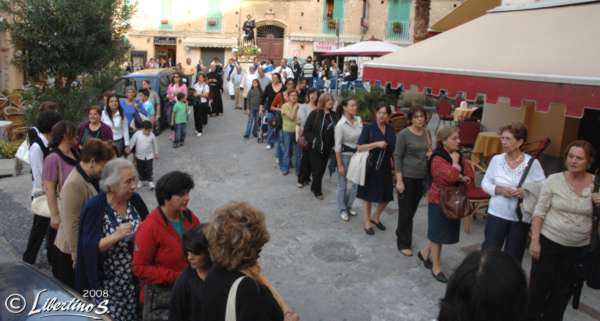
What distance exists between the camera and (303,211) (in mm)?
7547

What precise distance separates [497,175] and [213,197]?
16.0 ft

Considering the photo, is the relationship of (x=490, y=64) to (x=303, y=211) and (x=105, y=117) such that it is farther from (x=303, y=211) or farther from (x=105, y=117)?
(x=105, y=117)

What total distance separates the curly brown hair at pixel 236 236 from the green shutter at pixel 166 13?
35015 mm

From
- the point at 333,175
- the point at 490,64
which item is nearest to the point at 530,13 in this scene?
the point at 490,64

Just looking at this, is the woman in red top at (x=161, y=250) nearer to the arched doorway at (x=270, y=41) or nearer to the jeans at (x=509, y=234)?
the jeans at (x=509, y=234)

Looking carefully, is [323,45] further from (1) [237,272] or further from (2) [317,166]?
(1) [237,272]

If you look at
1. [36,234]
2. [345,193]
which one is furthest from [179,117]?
[36,234]

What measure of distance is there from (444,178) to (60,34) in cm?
880


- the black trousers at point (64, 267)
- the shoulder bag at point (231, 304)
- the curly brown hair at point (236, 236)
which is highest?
the curly brown hair at point (236, 236)

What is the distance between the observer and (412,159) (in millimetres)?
5625

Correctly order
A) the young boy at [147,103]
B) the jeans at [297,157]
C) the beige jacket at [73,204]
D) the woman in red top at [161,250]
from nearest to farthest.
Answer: the woman in red top at [161,250]
the beige jacket at [73,204]
the jeans at [297,157]
the young boy at [147,103]

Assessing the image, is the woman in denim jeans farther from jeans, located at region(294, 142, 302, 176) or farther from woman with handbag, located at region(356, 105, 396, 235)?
jeans, located at region(294, 142, 302, 176)

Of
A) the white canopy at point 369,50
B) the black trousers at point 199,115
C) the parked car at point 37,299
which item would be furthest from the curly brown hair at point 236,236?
the white canopy at point 369,50

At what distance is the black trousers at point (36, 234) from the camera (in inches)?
199
